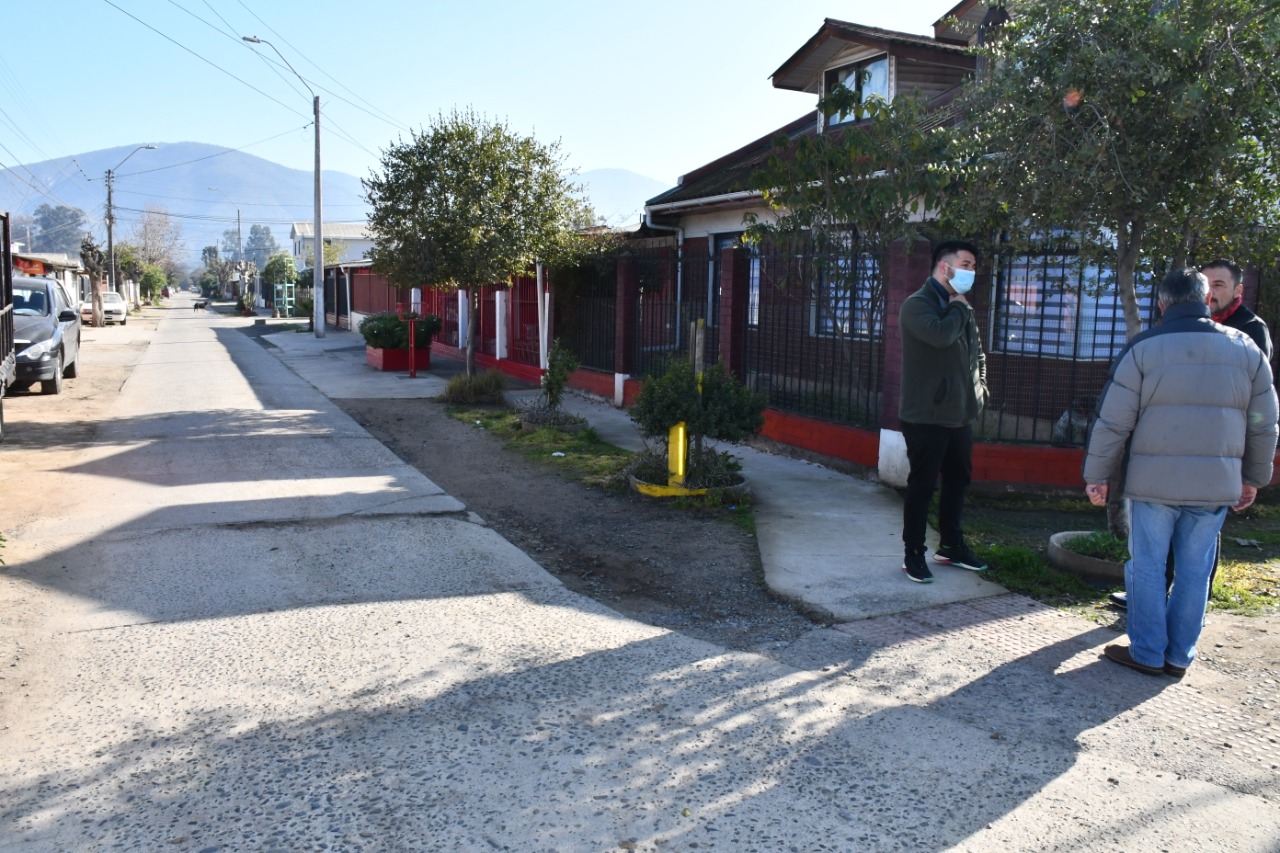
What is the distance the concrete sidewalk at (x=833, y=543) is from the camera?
19.4 ft

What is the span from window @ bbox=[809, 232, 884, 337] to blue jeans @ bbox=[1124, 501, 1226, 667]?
452cm

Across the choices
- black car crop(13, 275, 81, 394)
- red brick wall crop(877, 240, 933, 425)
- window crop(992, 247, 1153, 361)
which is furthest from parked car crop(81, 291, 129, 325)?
window crop(992, 247, 1153, 361)

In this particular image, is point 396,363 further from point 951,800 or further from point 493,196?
point 951,800

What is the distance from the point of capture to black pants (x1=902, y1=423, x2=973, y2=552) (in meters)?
6.05

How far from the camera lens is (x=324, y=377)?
64.7ft

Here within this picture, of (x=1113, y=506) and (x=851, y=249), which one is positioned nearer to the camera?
(x=1113, y=506)

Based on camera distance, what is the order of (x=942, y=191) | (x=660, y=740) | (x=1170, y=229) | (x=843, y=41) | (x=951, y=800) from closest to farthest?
(x=951, y=800) → (x=660, y=740) → (x=1170, y=229) → (x=942, y=191) → (x=843, y=41)

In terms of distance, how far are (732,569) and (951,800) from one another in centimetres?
300

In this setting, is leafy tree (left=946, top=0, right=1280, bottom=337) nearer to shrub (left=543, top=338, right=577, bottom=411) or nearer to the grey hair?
the grey hair

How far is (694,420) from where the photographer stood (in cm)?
844

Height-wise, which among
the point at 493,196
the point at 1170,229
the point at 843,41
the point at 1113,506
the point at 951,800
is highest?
the point at 843,41

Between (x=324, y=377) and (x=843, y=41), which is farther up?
(x=843, y=41)

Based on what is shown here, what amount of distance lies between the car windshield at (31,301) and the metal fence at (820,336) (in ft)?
35.9

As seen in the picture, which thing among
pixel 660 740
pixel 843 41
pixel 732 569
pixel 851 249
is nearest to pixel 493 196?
pixel 843 41
